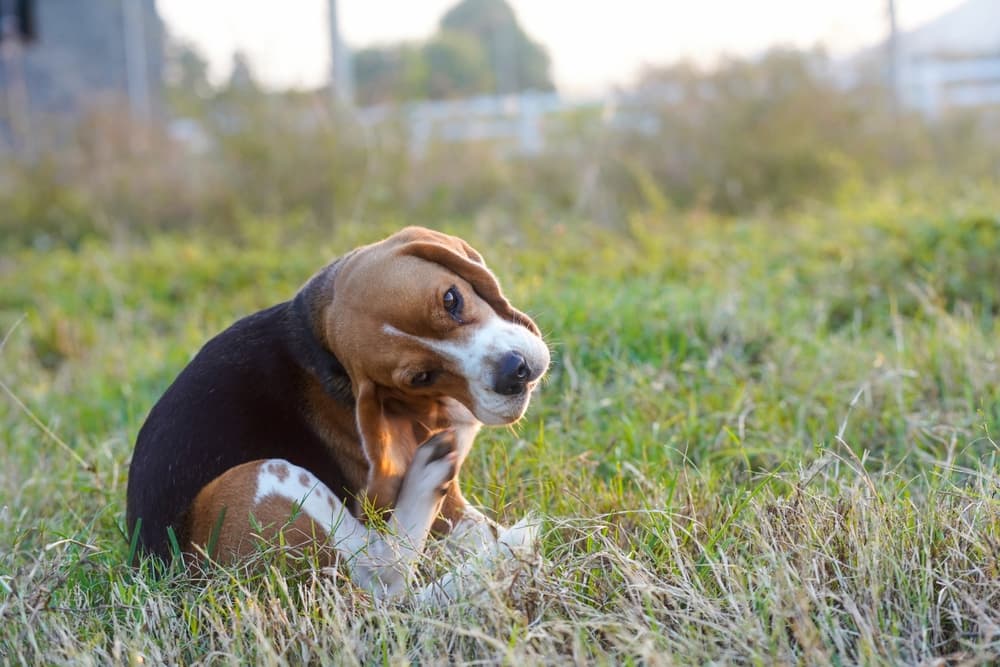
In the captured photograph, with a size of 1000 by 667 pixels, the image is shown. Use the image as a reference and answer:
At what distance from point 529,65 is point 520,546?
2908 centimetres

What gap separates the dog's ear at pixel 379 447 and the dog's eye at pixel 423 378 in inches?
4.4

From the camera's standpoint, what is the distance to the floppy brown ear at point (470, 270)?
3129mm

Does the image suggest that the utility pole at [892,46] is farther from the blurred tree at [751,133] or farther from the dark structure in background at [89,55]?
the dark structure in background at [89,55]

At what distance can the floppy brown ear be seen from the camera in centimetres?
313

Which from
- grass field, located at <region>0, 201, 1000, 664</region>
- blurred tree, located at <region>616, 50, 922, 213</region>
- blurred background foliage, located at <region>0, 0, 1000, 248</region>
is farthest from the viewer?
blurred tree, located at <region>616, 50, 922, 213</region>

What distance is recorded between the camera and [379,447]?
298 cm

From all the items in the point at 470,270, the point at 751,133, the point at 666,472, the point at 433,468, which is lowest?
the point at 666,472

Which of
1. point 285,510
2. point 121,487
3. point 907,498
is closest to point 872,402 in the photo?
point 907,498

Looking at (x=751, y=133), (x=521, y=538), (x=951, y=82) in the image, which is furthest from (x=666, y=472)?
(x=951, y=82)

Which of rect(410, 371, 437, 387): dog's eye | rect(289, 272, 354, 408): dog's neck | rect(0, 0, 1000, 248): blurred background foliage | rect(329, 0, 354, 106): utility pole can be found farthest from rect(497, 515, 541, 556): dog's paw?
rect(329, 0, 354, 106): utility pole

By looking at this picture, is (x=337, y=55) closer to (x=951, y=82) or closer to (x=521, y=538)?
(x=951, y=82)

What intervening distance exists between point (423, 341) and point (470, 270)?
0.98ft

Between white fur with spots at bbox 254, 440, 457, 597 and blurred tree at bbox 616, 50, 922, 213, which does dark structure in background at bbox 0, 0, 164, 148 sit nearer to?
blurred tree at bbox 616, 50, 922, 213

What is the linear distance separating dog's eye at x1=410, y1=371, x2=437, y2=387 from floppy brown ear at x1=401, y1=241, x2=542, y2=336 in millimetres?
290
